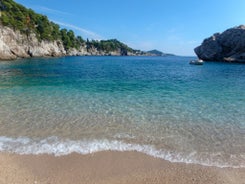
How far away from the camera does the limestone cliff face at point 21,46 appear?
56.0 metres

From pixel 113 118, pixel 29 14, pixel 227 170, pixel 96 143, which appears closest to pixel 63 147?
pixel 96 143

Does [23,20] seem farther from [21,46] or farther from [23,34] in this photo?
[21,46]

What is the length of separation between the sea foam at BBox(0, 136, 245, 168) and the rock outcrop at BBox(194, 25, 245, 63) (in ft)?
267

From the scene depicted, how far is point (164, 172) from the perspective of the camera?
18.1 ft

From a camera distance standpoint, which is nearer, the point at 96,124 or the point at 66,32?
the point at 96,124

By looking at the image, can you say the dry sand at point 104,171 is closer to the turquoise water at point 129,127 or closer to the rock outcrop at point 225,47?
the turquoise water at point 129,127

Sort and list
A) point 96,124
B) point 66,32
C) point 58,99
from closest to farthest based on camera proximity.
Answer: point 96,124 → point 58,99 → point 66,32

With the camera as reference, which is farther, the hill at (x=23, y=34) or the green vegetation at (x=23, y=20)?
the green vegetation at (x=23, y=20)

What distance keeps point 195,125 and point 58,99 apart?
926 centimetres

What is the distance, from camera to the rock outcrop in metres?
78.9

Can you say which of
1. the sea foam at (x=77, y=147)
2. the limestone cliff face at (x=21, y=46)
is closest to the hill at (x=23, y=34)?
the limestone cliff face at (x=21, y=46)

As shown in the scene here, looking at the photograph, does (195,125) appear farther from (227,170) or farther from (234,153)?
(227,170)

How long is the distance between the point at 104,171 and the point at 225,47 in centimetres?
9811

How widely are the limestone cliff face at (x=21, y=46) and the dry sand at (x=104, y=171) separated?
189ft
